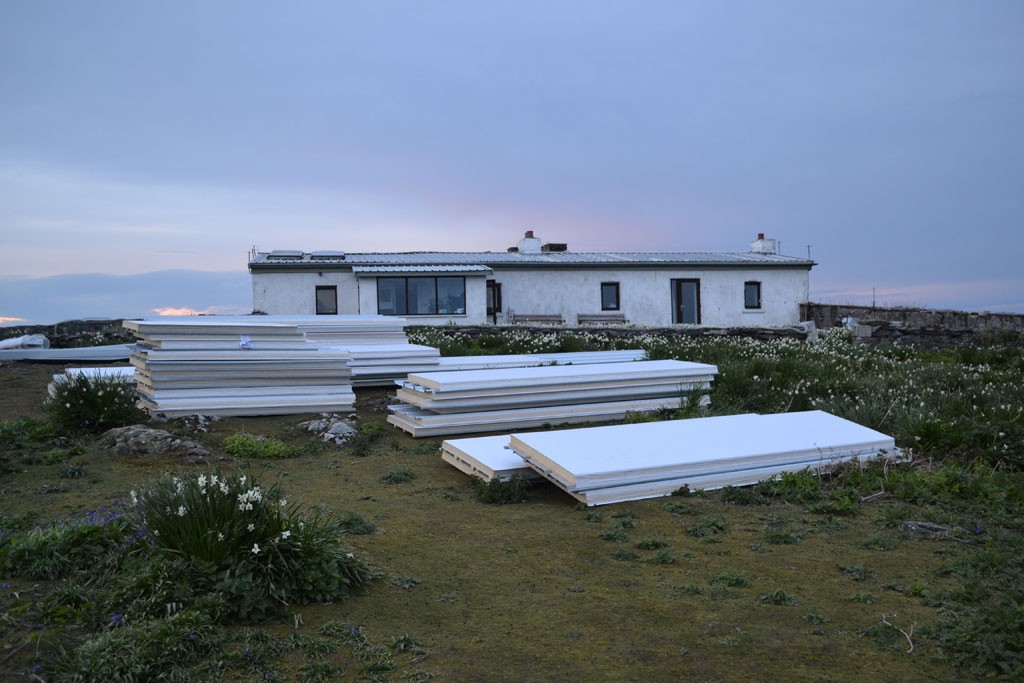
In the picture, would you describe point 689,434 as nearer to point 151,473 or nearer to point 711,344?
point 151,473

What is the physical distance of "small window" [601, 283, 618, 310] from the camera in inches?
1100

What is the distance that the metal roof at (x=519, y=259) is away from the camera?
2626 centimetres

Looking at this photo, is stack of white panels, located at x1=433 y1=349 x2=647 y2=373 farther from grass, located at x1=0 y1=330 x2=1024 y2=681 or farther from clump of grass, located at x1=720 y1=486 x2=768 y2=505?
clump of grass, located at x1=720 y1=486 x2=768 y2=505

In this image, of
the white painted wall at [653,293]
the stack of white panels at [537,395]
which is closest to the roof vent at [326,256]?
the white painted wall at [653,293]

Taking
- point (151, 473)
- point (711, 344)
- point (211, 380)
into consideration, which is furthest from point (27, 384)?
point (711, 344)

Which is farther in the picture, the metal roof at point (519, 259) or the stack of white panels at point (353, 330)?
the metal roof at point (519, 259)

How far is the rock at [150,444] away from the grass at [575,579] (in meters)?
0.24

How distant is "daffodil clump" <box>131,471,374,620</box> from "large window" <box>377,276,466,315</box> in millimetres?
21235

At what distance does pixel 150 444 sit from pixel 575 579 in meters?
5.02

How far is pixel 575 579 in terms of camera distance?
15.1 feet

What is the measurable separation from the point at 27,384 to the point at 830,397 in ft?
40.4

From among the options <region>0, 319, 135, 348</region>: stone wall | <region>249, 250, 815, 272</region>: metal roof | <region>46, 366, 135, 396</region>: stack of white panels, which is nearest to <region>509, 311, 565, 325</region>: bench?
<region>249, 250, 815, 272</region>: metal roof

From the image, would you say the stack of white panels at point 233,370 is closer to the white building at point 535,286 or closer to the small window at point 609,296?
the white building at point 535,286

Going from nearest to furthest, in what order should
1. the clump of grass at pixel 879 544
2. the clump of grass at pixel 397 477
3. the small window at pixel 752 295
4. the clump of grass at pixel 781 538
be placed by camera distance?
the clump of grass at pixel 879 544, the clump of grass at pixel 781 538, the clump of grass at pixel 397 477, the small window at pixel 752 295
